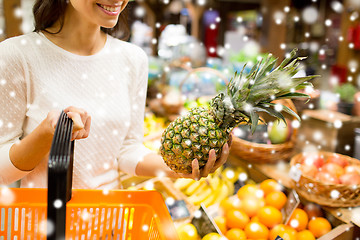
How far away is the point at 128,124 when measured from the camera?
4.34ft

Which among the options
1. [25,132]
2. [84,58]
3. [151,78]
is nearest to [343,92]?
[151,78]

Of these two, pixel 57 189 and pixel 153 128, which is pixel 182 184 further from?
pixel 57 189

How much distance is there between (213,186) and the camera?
2.10 metres

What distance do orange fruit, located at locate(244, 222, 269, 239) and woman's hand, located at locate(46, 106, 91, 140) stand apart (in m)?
1.00

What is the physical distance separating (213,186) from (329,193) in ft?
2.56

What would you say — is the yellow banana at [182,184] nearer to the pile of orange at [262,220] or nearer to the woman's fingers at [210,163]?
the pile of orange at [262,220]

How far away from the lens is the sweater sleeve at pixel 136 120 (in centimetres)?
134

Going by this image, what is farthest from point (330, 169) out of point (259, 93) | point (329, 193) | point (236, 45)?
point (236, 45)

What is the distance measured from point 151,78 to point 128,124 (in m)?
2.13

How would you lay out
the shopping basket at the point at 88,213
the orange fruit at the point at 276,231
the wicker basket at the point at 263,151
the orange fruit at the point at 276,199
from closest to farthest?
the shopping basket at the point at 88,213, the orange fruit at the point at 276,231, the orange fruit at the point at 276,199, the wicker basket at the point at 263,151

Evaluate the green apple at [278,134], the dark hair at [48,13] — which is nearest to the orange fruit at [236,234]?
the green apple at [278,134]

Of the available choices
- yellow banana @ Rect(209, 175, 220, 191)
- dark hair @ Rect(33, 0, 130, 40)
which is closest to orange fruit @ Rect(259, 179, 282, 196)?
yellow banana @ Rect(209, 175, 220, 191)

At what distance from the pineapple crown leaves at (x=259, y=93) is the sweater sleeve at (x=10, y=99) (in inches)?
27.8

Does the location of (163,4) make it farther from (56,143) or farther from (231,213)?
(56,143)
